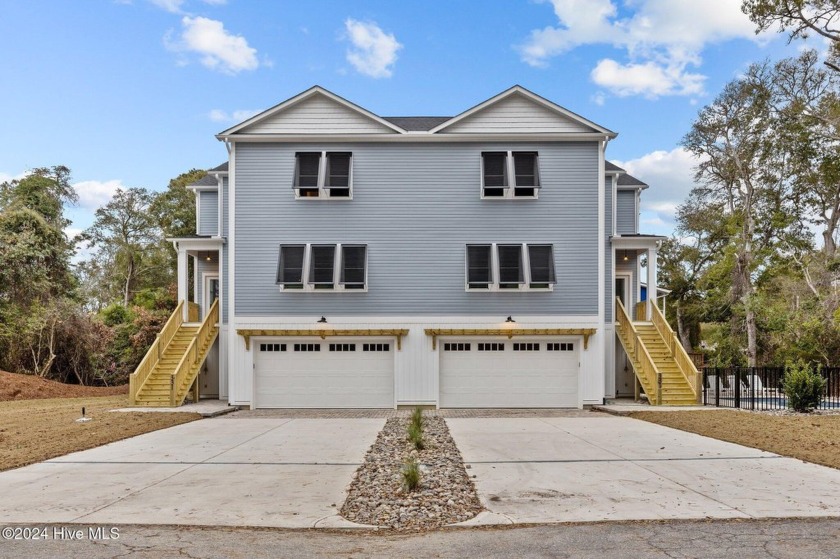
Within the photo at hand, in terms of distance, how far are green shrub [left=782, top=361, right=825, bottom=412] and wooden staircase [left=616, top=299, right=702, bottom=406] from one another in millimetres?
2181

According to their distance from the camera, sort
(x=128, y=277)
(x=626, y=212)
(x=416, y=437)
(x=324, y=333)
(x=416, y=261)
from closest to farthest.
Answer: (x=416, y=437) < (x=324, y=333) < (x=416, y=261) < (x=626, y=212) < (x=128, y=277)

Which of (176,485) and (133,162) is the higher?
(133,162)

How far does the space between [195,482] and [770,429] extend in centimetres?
1065

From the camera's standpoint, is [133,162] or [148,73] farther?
[133,162]

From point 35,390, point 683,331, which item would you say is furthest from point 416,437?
point 683,331

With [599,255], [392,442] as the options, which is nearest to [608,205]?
[599,255]

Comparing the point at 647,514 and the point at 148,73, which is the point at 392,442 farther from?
the point at 148,73

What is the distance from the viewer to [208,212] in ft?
66.3

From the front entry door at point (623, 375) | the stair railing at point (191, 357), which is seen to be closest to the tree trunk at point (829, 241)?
the front entry door at point (623, 375)

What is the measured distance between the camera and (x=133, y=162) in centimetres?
→ 2811

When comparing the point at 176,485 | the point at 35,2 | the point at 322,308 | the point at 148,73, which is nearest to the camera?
the point at 176,485

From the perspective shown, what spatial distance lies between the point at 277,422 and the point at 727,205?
85.0 feet

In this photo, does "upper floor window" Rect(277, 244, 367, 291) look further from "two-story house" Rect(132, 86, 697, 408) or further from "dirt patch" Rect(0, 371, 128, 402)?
"dirt patch" Rect(0, 371, 128, 402)

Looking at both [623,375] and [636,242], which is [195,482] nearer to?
[636,242]
